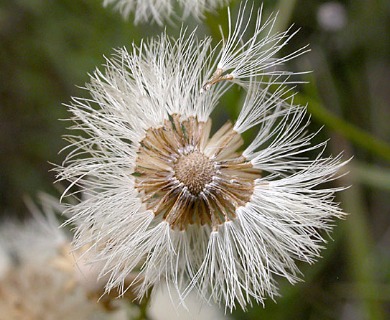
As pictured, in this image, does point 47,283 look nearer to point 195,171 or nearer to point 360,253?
point 195,171

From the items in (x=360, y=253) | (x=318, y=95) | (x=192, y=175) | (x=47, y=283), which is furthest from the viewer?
(x=318, y=95)

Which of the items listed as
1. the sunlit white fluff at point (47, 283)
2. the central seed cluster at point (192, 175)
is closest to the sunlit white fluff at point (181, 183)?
the central seed cluster at point (192, 175)

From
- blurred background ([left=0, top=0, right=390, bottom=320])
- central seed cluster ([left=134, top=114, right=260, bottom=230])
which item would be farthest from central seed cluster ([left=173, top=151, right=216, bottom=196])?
blurred background ([left=0, top=0, right=390, bottom=320])

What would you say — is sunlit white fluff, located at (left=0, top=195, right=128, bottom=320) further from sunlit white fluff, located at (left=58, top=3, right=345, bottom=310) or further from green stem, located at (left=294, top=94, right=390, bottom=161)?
green stem, located at (left=294, top=94, right=390, bottom=161)

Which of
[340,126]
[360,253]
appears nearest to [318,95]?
[360,253]

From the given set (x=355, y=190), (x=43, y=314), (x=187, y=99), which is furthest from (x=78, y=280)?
(x=355, y=190)

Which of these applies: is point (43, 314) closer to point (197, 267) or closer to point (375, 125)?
point (197, 267)

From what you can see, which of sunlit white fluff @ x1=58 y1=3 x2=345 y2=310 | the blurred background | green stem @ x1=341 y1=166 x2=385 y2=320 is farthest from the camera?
the blurred background
